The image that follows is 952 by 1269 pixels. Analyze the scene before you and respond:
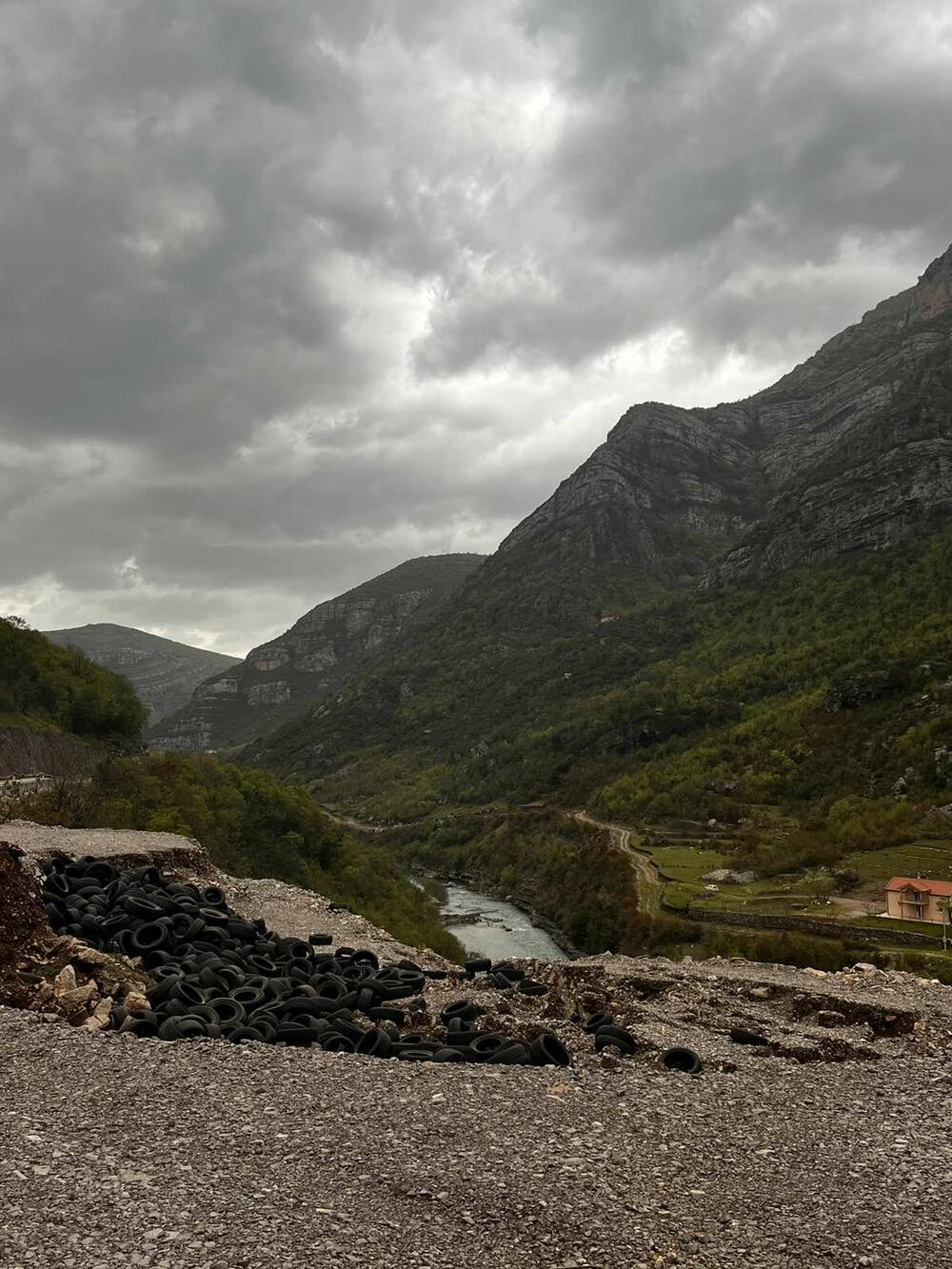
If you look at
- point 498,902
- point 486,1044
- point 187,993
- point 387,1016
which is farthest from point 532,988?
point 498,902

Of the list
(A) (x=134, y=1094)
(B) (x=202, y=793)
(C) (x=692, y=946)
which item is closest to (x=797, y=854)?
(C) (x=692, y=946)

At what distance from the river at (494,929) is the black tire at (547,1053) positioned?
3752cm

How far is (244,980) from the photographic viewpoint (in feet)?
50.0

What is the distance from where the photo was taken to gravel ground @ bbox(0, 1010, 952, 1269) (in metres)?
6.40

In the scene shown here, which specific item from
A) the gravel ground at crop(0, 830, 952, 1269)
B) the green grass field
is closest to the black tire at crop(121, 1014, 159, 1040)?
the gravel ground at crop(0, 830, 952, 1269)

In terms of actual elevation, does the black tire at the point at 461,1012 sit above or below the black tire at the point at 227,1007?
below

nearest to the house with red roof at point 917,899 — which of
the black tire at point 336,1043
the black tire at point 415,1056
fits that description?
the black tire at point 415,1056

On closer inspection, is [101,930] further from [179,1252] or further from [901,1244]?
[901,1244]

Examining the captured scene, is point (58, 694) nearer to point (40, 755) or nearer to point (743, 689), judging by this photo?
point (40, 755)

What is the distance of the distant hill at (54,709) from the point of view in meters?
45.9

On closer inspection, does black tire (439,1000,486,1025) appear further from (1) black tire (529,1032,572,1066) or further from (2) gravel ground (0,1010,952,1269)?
(2) gravel ground (0,1010,952,1269)

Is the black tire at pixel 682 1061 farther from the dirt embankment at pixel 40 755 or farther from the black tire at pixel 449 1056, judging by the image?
the dirt embankment at pixel 40 755

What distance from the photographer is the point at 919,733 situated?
72.9 m

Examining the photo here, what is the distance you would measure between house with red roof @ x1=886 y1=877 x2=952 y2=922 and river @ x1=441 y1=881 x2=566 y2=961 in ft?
72.1
